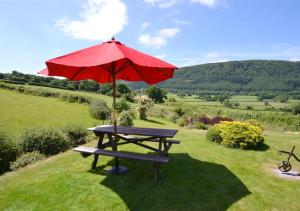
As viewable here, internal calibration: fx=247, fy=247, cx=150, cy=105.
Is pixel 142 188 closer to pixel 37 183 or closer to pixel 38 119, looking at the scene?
pixel 37 183

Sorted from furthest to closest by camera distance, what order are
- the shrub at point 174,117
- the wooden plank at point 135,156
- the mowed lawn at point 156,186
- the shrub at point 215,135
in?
Result: the shrub at point 174,117 → the shrub at point 215,135 → the wooden plank at point 135,156 → the mowed lawn at point 156,186

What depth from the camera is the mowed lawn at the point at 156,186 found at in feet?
17.0

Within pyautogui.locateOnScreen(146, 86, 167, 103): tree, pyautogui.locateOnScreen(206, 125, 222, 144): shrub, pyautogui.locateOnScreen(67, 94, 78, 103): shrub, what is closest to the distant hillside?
pyautogui.locateOnScreen(146, 86, 167, 103): tree

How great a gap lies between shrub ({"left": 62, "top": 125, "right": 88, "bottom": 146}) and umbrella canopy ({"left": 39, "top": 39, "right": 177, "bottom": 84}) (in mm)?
3553

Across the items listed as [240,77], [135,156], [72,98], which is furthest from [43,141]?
[240,77]

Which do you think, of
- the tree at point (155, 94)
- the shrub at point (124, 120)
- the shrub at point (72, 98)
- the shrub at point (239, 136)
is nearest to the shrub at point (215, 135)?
the shrub at point (239, 136)

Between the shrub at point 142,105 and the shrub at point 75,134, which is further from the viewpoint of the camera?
the shrub at point 142,105

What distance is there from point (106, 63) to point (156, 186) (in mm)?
3192

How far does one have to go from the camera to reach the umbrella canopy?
4.76 meters

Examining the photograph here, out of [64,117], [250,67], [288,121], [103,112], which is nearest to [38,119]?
[64,117]

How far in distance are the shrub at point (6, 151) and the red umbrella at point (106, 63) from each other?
9.31 feet

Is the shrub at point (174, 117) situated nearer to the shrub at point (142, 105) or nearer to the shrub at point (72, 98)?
the shrub at point (142, 105)

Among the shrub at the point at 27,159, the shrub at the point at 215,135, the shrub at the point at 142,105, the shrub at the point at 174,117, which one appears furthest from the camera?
the shrub at the point at 174,117

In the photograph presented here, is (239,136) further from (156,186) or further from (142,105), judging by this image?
(142,105)
